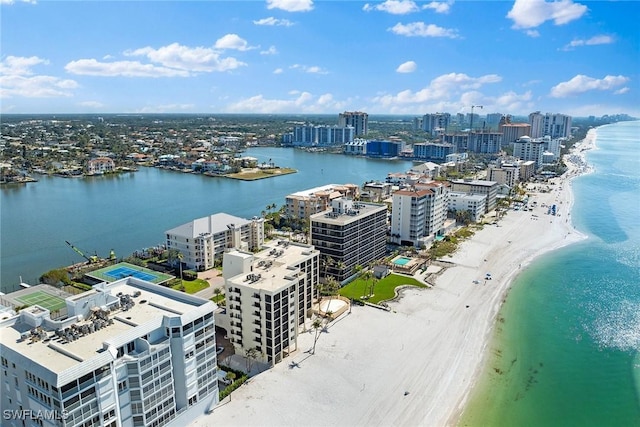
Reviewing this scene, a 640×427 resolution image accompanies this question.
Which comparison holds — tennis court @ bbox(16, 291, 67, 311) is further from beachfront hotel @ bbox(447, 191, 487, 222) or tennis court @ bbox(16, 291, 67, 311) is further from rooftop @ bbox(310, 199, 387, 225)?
beachfront hotel @ bbox(447, 191, 487, 222)


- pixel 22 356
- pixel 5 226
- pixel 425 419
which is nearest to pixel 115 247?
pixel 5 226

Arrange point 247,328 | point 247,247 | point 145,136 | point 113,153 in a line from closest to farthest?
point 247,328, point 247,247, point 113,153, point 145,136

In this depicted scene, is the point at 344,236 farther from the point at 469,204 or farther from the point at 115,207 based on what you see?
the point at 115,207

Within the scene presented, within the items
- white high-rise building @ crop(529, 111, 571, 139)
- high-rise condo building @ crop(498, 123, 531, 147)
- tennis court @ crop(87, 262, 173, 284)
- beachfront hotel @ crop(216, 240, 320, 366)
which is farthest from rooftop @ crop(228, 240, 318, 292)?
white high-rise building @ crop(529, 111, 571, 139)

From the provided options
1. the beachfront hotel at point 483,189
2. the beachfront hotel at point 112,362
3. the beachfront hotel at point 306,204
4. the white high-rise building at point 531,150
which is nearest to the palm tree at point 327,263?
the beachfront hotel at point 112,362

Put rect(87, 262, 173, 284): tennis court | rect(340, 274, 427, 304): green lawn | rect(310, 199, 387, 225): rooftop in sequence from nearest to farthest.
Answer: rect(340, 274, 427, 304): green lawn → rect(310, 199, 387, 225): rooftop → rect(87, 262, 173, 284): tennis court

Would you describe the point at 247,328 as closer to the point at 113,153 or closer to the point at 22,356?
the point at 22,356

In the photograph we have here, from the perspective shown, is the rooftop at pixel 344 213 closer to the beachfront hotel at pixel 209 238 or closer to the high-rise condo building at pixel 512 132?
the beachfront hotel at pixel 209 238
